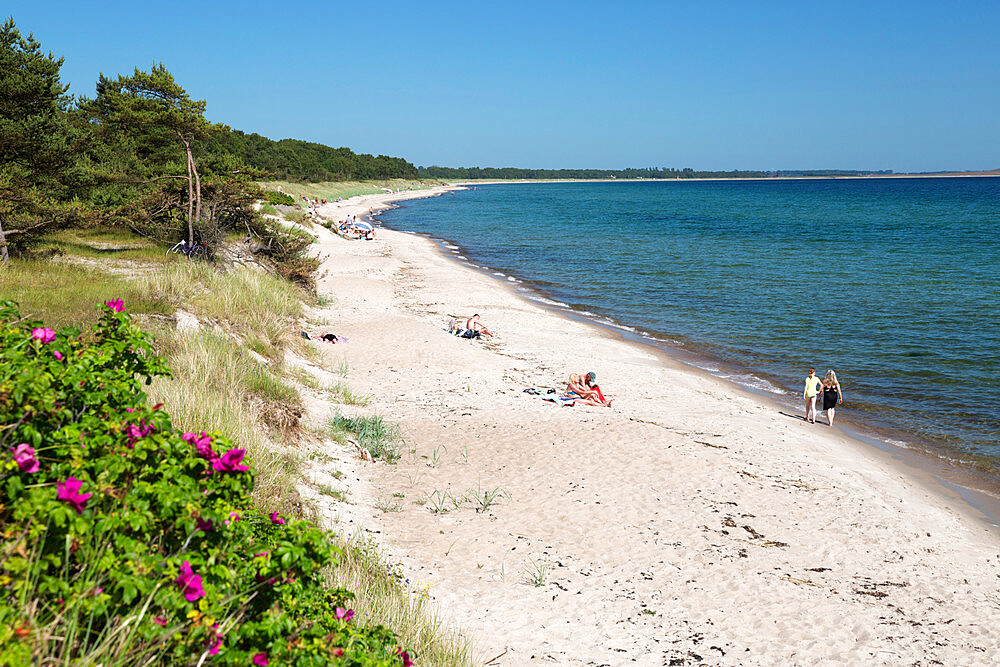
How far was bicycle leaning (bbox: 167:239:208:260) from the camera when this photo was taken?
16.2 m

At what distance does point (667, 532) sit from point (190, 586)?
20.0 feet

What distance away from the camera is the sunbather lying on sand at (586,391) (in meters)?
12.5

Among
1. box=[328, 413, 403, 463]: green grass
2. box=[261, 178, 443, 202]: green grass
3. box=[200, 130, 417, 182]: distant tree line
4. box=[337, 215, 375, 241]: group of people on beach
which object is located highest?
box=[200, 130, 417, 182]: distant tree line

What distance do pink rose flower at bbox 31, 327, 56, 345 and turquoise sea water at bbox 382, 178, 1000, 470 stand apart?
1301 centimetres

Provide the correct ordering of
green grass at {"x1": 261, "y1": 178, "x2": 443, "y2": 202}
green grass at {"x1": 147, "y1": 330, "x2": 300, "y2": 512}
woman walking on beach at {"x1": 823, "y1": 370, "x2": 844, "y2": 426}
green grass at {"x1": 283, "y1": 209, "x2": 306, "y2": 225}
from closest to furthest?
green grass at {"x1": 147, "y1": 330, "x2": 300, "y2": 512} → woman walking on beach at {"x1": 823, "y1": 370, "x2": 844, "y2": 426} → green grass at {"x1": 283, "y1": 209, "x2": 306, "y2": 225} → green grass at {"x1": 261, "y1": 178, "x2": 443, "y2": 202}

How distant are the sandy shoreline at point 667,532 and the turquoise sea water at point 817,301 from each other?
2.76 m

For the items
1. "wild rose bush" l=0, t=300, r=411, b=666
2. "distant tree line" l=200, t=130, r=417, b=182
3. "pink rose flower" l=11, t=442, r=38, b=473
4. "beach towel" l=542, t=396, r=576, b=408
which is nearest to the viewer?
"wild rose bush" l=0, t=300, r=411, b=666

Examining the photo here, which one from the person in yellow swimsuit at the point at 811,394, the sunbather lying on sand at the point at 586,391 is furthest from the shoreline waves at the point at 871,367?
the sunbather lying on sand at the point at 586,391

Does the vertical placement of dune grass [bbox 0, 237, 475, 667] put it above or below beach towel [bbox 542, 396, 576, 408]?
above

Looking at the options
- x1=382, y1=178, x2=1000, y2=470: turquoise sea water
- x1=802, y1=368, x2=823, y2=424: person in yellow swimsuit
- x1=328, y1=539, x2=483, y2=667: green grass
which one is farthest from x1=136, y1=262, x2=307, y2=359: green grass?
x1=382, y1=178, x2=1000, y2=470: turquoise sea water

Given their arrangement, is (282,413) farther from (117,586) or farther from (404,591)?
(117,586)

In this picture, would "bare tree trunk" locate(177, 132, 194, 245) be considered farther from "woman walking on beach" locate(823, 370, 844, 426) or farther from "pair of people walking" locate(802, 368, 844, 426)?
"woman walking on beach" locate(823, 370, 844, 426)

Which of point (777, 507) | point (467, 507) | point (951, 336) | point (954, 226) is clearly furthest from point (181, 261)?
point (954, 226)

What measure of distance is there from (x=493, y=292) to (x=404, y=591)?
67.1ft
